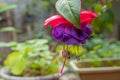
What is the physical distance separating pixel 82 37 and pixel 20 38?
240 cm

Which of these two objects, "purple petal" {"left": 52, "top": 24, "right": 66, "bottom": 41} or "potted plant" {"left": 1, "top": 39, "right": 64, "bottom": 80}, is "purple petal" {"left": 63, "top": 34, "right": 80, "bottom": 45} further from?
"potted plant" {"left": 1, "top": 39, "right": 64, "bottom": 80}

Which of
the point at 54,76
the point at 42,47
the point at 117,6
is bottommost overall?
the point at 54,76

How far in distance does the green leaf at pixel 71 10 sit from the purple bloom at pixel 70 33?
34mm

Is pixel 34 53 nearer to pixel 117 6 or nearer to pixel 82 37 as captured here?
Result: pixel 117 6

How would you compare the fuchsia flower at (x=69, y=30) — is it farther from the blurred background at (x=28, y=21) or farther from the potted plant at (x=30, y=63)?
the blurred background at (x=28, y=21)

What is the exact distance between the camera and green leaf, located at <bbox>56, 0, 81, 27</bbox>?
1.04 ft

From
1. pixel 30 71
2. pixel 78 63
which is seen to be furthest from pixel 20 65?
pixel 78 63

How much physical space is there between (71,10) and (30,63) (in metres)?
0.93

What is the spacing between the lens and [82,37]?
1.21 ft

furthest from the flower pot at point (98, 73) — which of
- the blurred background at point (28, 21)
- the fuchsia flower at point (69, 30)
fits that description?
the blurred background at point (28, 21)

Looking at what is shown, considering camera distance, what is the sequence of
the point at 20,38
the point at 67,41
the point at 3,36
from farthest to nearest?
the point at 20,38
the point at 3,36
the point at 67,41

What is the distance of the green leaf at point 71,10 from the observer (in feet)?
1.04

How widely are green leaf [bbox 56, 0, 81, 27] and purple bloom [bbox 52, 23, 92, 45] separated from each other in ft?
0.11

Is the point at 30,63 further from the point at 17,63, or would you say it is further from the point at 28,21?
the point at 28,21
